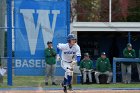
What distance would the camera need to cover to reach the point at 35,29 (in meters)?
20.6

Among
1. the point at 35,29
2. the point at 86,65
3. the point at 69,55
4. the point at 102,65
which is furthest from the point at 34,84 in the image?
the point at 69,55

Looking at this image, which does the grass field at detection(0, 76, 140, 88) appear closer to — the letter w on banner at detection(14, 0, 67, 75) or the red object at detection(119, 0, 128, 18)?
the letter w on banner at detection(14, 0, 67, 75)

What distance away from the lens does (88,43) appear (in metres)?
29.3

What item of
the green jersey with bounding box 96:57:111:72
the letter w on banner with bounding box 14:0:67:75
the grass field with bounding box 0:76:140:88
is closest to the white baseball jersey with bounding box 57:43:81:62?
the grass field with bounding box 0:76:140:88

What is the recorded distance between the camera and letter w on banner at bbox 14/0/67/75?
67.6ft

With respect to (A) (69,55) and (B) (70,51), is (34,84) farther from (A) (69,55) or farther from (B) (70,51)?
(B) (70,51)

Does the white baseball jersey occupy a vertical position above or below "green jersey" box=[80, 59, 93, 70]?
above

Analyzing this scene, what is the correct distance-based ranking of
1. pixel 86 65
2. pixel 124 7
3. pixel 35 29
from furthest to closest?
pixel 124 7
pixel 86 65
pixel 35 29

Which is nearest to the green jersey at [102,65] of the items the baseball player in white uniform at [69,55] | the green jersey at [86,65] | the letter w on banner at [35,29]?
the green jersey at [86,65]

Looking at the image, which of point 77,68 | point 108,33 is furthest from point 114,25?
point 77,68

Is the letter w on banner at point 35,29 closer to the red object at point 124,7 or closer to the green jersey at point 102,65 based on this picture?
the green jersey at point 102,65

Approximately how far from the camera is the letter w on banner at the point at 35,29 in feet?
67.6

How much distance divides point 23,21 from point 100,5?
9.14 metres

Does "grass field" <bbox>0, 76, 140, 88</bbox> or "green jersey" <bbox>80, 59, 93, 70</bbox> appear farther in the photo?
"green jersey" <bbox>80, 59, 93, 70</bbox>
